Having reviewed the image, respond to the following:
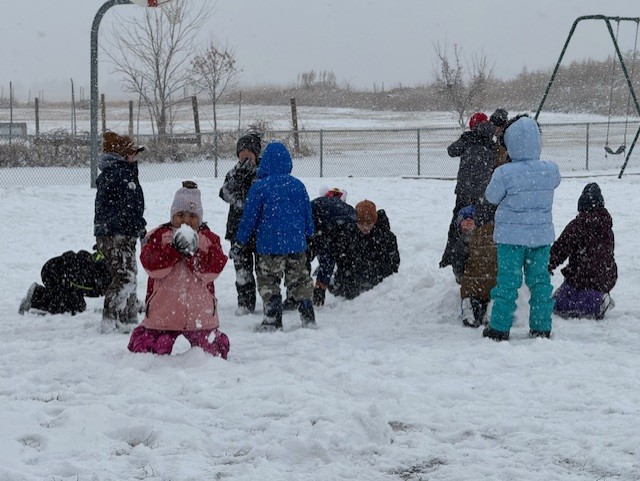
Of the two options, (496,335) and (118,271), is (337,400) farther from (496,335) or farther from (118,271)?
(118,271)

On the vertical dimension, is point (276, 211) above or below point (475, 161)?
below

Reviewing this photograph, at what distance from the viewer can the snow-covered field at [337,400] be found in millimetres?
4160

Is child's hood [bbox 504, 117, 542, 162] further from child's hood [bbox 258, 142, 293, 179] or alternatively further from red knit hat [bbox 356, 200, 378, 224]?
red knit hat [bbox 356, 200, 378, 224]

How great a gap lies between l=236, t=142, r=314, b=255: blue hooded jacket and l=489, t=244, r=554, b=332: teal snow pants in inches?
65.4

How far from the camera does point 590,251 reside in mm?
7922

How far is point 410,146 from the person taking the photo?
35.2m

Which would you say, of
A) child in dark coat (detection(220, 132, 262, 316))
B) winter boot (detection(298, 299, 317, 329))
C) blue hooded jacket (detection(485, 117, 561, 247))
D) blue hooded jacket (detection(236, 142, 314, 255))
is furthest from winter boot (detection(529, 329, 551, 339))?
child in dark coat (detection(220, 132, 262, 316))

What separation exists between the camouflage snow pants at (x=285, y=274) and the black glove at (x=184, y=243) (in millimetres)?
1493

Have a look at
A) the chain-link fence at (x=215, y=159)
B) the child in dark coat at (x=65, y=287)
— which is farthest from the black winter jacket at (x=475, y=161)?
the chain-link fence at (x=215, y=159)

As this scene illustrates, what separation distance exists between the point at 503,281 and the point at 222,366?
2383 mm

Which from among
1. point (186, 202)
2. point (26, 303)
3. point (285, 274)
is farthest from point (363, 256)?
point (26, 303)

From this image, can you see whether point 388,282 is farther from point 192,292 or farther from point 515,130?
point 192,292

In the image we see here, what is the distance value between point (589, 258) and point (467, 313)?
121 centimetres

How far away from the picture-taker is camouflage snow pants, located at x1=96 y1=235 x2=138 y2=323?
24.5 ft
